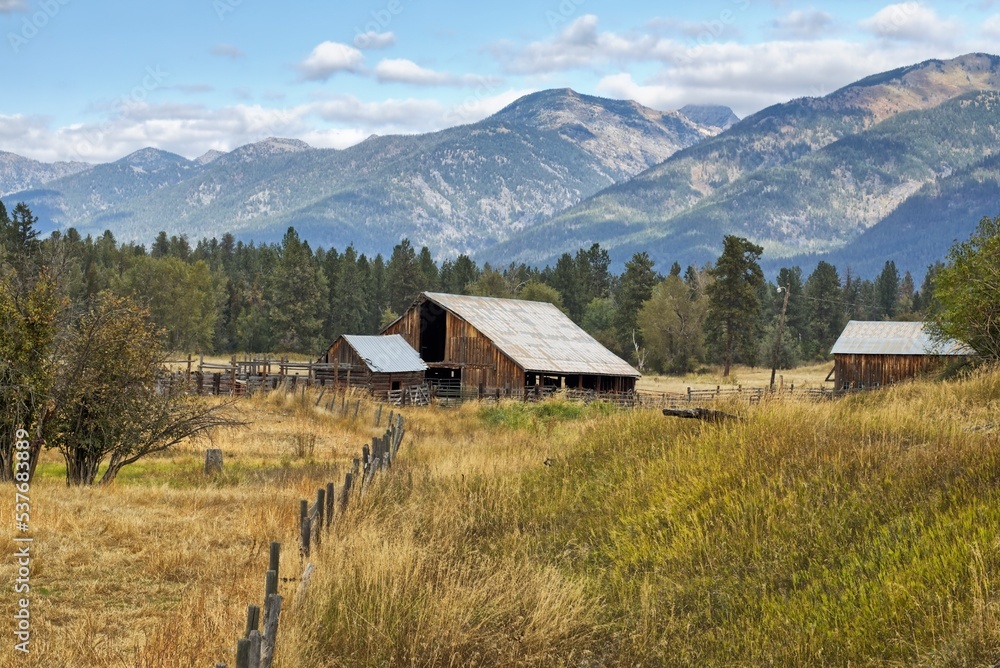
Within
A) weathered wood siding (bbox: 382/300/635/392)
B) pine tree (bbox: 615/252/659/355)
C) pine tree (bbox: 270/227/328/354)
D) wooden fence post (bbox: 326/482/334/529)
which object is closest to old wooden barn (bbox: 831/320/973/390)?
weathered wood siding (bbox: 382/300/635/392)

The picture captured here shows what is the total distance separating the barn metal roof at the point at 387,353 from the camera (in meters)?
51.1

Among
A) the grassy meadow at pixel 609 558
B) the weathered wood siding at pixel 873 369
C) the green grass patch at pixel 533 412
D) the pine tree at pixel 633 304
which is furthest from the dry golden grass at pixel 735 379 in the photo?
the grassy meadow at pixel 609 558

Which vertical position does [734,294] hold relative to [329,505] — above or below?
above

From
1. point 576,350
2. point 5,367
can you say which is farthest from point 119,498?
point 576,350

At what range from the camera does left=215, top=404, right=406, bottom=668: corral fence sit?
240 inches

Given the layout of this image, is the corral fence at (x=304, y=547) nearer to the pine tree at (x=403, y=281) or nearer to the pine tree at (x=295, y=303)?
the pine tree at (x=295, y=303)

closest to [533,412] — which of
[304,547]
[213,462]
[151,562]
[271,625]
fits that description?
[213,462]

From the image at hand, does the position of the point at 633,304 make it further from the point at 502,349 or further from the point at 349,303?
the point at 502,349

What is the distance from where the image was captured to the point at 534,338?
53906 mm

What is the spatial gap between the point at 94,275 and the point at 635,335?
60.7 m

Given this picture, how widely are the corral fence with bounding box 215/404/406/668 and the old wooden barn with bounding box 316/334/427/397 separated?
1228 inches

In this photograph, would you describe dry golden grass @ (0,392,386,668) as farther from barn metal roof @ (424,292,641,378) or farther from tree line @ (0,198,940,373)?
tree line @ (0,198,940,373)

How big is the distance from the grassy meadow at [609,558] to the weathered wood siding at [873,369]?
4605cm

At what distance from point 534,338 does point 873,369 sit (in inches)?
926
